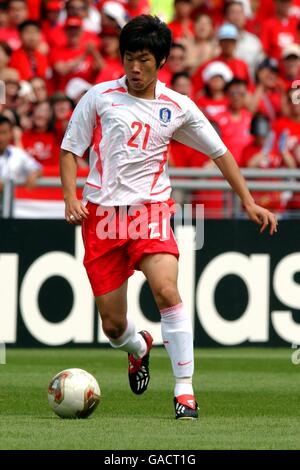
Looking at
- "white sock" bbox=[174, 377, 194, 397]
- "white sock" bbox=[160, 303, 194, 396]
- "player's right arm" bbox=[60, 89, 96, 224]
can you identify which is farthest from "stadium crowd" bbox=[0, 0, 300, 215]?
"white sock" bbox=[174, 377, 194, 397]

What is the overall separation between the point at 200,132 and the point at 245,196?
0.54m

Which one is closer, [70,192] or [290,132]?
[70,192]

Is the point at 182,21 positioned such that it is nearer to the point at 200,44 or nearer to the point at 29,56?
the point at 200,44

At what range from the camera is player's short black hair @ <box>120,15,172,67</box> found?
26.4 ft

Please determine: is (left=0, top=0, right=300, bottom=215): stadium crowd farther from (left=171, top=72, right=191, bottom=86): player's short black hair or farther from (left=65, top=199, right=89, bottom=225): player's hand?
(left=65, top=199, right=89, bottom=225): player's hand

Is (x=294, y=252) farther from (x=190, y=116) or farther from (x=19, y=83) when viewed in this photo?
(x=190, y=116)

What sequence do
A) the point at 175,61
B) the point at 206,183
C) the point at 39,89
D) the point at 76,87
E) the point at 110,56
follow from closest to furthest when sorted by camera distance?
the point at 206,183 → the point at 39,89 → the point at 76,87 → the point at 175,61 → the point at 110,56

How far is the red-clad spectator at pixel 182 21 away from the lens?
59.4 feet

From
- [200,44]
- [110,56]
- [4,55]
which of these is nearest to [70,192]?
[4,55]

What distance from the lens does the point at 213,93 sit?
16.2 m

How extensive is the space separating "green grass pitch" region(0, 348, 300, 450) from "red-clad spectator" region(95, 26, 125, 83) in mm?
4459

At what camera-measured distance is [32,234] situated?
13.8 m

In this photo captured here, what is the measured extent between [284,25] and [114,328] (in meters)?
10.3

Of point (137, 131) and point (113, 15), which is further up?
point (113, 15)
